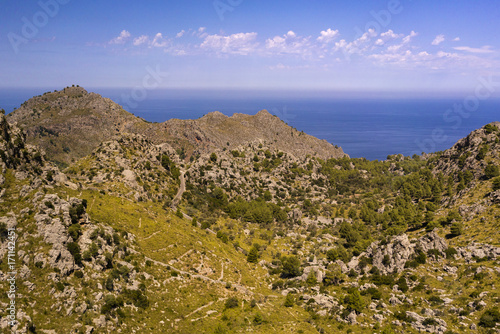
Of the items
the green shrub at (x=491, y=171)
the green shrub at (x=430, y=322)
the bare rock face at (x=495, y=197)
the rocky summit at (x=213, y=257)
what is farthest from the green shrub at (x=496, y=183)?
the green shrub at (x=430, y=322)

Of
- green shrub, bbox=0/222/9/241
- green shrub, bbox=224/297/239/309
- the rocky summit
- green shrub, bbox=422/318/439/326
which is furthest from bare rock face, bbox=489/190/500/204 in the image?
green shrub, bbox=0/222/9/241

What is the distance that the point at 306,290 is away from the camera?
75.6 m

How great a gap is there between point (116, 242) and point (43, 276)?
61.9 feet

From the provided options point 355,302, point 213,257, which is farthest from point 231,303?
point 355,302

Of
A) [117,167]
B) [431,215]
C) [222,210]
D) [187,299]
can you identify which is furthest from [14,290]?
[431,215]

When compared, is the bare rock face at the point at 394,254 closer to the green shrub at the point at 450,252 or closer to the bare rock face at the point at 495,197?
the green shrub at the point at 450,252

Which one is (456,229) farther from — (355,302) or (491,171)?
(355,302)

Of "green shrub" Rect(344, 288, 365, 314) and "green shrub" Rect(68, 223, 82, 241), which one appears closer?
"green shrub" Rect(68, 223, 82, 241)

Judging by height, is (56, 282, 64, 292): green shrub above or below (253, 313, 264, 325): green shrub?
above

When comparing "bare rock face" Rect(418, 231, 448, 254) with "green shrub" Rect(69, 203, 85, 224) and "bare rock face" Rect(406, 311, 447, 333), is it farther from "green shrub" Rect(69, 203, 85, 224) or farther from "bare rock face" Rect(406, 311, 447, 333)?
"green shrub" Rect(69, 203, 85, 224)

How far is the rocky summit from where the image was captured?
50.5 m

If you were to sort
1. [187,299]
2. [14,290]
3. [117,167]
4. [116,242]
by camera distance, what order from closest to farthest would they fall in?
[14,290] → [187,299] → [116,242] → [117,167]

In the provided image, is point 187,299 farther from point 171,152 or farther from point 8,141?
point 171,152

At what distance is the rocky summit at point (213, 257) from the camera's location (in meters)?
50.5
